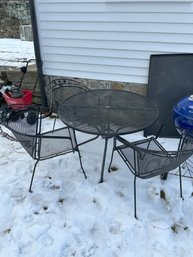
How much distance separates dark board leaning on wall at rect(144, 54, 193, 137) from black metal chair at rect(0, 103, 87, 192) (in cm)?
123

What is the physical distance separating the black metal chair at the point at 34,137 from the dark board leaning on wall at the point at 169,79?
123cm

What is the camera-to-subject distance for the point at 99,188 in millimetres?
2553

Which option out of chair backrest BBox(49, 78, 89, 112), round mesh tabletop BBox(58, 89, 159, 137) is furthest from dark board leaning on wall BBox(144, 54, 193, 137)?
chair backrest BBox(49, 78, 89, 112)

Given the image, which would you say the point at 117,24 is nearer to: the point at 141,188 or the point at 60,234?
the point at 141,188

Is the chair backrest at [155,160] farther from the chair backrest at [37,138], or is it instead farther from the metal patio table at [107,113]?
the chair backrest at [37,138]

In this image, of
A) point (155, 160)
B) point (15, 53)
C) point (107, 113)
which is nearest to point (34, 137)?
point (107, 113)

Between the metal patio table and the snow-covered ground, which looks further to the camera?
the snow-covered ground

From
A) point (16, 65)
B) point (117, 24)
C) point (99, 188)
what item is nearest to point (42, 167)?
point (99, 188)

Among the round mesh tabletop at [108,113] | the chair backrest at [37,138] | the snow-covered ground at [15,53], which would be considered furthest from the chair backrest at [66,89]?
the snow-covered ground at [15,53]

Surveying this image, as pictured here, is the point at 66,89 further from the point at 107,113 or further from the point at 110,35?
the point at 107,113

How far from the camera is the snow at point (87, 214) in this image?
78.7 inches

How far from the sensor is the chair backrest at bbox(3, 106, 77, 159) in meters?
2.38

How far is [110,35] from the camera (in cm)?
324

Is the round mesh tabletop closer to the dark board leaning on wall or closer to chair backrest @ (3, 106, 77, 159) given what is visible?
chair backrest @ (3, 106, 77, 159)
